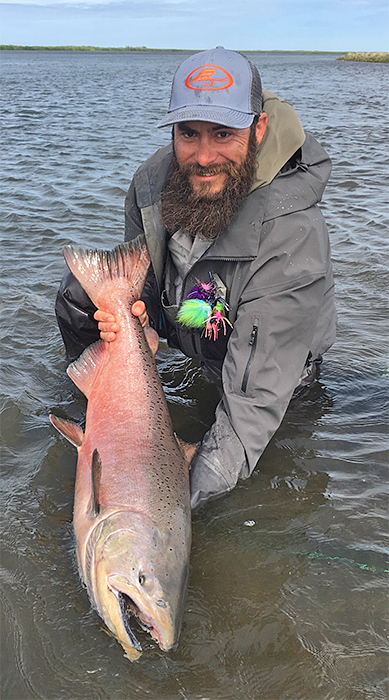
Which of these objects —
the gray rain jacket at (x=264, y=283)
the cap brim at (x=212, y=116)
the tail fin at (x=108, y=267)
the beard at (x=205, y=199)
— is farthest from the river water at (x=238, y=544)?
the cap brim at (x=212, y=116)

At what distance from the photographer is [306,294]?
3.28 m

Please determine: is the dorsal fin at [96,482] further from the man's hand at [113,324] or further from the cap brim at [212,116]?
the cap brim at [212,116]

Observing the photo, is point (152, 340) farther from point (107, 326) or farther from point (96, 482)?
point (96, 482)

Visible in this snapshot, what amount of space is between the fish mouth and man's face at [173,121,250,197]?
2170mm

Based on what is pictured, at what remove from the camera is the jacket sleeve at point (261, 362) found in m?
3.04

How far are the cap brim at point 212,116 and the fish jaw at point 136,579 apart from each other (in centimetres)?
202

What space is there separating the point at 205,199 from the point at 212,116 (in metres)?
0.46

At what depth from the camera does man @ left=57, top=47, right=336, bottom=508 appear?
3.10 metres

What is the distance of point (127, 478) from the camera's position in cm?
282

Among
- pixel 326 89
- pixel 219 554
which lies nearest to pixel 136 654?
pixel 219 554

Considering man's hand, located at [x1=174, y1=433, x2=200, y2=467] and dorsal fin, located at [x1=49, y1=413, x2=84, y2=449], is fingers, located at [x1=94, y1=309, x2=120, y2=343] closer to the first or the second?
dorsal fin, located at [x1=49, y1=413, x2=84, y2=449]

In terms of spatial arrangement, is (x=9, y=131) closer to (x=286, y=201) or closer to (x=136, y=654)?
(x=286, y=201)

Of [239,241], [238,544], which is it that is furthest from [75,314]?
[238,544]

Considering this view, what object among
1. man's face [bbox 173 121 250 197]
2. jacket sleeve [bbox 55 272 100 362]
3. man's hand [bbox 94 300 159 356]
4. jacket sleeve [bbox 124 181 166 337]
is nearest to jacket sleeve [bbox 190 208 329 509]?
man's face [bbox 173 121 250 197]
